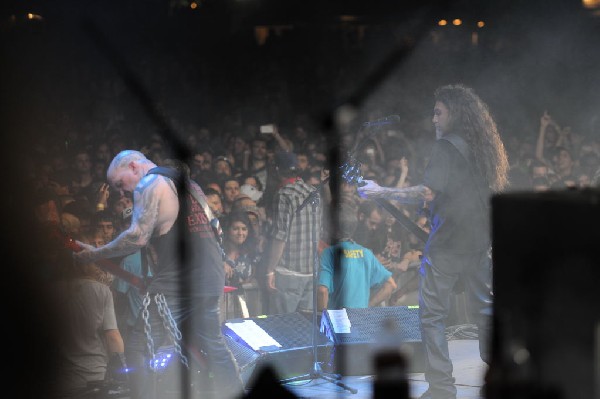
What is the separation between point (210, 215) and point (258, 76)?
484 cm

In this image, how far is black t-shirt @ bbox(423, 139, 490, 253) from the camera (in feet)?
17.3

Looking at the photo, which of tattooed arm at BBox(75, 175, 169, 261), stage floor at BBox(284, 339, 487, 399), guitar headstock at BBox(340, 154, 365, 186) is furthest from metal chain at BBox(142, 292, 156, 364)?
guitar headstock at BBox(340, 154, 365, 186)

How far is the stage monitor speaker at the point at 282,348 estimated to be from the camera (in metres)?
5.57

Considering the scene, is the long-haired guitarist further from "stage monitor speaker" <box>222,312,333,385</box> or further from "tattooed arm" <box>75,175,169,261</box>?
"tattooed arm" <box>75,175,169,261</box>

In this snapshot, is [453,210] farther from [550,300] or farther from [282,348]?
[550,300]

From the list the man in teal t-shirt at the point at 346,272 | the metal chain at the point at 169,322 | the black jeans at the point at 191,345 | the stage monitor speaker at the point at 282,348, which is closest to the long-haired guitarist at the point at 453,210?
the man in teal t-shirt at the point at 346,272

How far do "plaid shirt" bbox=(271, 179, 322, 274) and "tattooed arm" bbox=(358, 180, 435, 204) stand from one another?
0.71 meters

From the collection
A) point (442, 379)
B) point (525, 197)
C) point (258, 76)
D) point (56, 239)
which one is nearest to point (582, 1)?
point (258, 76)

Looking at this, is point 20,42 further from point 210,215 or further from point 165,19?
point 210,215

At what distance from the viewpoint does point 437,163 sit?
212 inches

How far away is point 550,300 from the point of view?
3.99ft

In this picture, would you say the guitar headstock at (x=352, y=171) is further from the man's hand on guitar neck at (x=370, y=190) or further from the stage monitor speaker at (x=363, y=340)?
the stage monitor speaker at (x=363, y=340)

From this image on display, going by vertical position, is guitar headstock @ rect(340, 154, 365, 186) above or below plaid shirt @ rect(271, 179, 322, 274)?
above

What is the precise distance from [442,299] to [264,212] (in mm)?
2081
